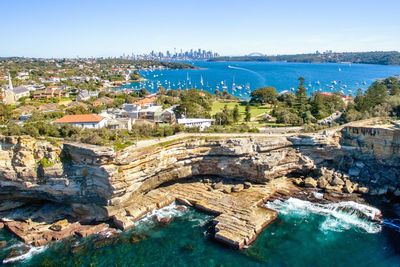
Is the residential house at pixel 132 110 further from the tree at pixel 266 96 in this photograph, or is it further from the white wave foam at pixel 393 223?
the white wave foam at pixel 393 223

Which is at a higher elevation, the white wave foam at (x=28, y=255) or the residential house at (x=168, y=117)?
A: the residential house at (x=168, y=117)

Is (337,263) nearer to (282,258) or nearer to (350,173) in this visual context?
(282,258)

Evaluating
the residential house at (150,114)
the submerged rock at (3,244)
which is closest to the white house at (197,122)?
the residential house at (150,114)

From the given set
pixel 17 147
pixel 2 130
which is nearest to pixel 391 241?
pixel 17 147

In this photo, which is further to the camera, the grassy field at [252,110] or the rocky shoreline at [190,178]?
the grassy field at [252,110]

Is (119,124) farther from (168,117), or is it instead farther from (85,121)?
(168,117)
